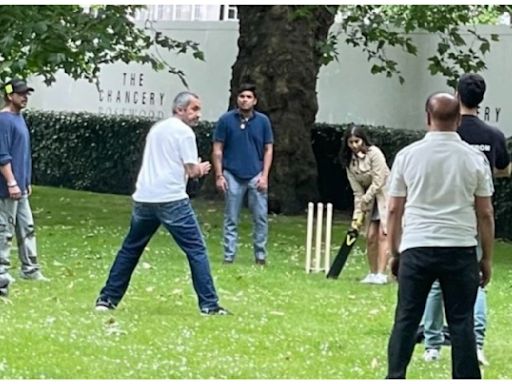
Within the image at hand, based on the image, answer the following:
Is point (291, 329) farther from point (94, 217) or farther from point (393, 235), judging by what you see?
point (94, 217)

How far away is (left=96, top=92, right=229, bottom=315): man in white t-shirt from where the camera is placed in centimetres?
1027

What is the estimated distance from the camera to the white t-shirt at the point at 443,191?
7438 mm

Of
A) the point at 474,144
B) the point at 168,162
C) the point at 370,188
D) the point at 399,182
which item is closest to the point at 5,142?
the point at 168,162

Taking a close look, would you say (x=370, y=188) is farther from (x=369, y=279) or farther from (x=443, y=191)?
(x=443, y=191)

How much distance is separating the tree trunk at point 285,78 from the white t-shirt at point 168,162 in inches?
398

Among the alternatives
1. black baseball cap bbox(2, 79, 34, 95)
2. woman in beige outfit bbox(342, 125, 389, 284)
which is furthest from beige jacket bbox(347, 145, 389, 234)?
black baseball cap bbox(2, 79, 34, 95)

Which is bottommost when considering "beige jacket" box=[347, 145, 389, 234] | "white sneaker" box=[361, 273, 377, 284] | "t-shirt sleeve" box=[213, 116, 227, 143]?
"white sneaker" box=[361, 273, 377, 284]

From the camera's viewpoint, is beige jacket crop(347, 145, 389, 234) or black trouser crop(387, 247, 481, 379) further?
beige jacket crop(347, 145, 389, 234)

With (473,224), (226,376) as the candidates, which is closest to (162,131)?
(226,376)

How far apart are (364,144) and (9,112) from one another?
Answer: 10.9 feet

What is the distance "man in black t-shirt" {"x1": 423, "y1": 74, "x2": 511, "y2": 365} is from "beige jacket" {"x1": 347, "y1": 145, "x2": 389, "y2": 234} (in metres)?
3.96

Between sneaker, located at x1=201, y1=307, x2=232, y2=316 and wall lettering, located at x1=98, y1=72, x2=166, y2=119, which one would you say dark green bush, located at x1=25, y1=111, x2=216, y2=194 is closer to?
wall lettering, located at x1=98, y1=72, x2=166, y2=119

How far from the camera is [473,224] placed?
7500 millimetres

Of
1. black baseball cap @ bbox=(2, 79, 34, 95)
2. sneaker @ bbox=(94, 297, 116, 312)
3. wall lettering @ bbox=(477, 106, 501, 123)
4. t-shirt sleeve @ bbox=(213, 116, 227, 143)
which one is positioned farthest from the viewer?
wall lettering @ bbox=(477, 106, 501, 123)
